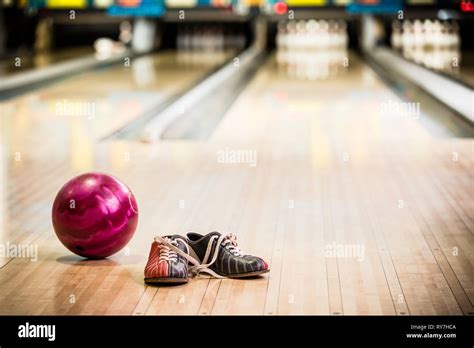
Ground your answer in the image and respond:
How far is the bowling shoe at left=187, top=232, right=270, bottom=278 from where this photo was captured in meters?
3.26

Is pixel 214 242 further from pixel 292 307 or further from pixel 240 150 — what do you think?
pixel 240 150

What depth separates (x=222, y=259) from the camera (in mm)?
3287

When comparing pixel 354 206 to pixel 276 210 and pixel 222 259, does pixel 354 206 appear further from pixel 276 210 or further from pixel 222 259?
pixel 222 259

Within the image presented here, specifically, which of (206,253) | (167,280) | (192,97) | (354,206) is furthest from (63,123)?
(167,280)

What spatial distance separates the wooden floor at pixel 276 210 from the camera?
307cm

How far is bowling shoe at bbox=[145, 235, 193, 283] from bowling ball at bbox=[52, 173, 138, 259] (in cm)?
20

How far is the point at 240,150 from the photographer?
6027 mm

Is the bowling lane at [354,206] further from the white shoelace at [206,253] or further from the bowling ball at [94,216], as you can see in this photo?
the bowling ball at [94,216]

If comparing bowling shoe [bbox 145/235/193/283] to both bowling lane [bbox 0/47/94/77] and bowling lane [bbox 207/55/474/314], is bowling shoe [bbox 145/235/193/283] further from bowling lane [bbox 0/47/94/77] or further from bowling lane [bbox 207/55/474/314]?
bowling lane [bbox 0/47/94/77]

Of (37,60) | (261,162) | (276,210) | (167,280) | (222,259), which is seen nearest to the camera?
(167,280)

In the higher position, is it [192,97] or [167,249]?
[167,249]

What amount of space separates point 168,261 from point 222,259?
0.20m

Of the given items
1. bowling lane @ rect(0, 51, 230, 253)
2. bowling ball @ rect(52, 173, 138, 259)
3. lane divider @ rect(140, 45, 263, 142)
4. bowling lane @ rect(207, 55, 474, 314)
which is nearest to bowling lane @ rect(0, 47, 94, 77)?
bowling lane @ rect(0, 51, 230, 253)

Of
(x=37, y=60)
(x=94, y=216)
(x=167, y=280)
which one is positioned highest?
(x=94, y=216)
